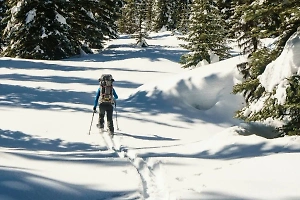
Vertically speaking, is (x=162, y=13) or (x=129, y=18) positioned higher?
(x=129, y=18)

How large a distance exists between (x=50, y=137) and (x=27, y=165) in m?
4.62

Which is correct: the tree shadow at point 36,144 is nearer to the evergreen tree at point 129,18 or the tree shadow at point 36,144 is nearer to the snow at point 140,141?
the snow at point 140,141

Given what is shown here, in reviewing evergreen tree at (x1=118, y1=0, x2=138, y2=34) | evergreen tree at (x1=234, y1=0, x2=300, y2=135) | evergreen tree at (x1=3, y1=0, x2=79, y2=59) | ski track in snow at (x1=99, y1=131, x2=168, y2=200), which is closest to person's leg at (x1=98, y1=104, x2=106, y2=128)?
ski track in snow at (x1=99, y1=131, x2=168, y2=200)

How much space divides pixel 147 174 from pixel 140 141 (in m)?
3.88

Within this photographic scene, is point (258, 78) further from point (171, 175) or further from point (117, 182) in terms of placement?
point (117, 182)

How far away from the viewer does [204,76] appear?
1504cm

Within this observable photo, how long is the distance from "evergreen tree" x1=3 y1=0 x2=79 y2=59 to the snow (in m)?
4.52

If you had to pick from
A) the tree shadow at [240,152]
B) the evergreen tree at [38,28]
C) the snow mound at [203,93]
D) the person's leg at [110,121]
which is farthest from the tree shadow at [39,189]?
the evergreen tree at [38,28]

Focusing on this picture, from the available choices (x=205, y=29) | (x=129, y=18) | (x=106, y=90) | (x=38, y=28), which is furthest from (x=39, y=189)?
(x=129, y=18)

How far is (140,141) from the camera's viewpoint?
10.5 meters

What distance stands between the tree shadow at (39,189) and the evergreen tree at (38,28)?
22.6 metres

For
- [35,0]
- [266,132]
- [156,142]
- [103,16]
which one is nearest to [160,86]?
[156,142]

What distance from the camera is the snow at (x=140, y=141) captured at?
542 centimetres

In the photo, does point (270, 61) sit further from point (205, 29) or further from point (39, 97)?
point (39, 97)
